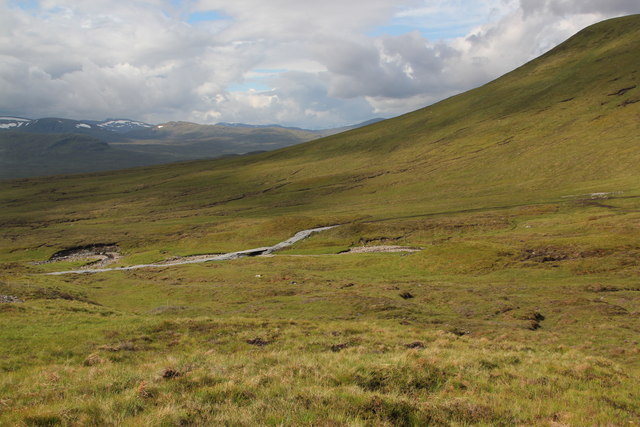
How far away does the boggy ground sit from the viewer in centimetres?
1161

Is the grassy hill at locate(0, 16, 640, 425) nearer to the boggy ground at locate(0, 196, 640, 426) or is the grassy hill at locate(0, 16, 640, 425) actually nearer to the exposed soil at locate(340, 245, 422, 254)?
the boggy ground at locate(0, 196, 640, 426)

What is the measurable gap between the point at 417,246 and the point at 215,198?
14040 centimetres

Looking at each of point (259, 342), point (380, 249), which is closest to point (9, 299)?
point (259, 342)

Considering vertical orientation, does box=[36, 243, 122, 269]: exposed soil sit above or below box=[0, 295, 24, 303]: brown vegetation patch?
below

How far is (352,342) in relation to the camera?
2375cm

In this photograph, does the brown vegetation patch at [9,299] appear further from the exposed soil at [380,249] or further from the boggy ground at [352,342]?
the exposed soil at [380,249]

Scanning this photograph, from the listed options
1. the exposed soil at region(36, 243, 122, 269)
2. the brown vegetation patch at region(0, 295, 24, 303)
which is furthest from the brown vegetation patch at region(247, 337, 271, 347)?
the exposed soil at region(36, 243, 122, 269)

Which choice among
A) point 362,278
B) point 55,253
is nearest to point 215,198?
point 55,253

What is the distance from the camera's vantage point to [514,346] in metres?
23.7

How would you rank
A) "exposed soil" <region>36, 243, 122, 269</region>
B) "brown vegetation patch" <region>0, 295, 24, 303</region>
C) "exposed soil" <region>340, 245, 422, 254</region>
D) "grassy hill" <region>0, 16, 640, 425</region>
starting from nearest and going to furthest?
1. "grassy hill" <region>0, 16, 640, 425</region>
2. "brown vegetation patch" <region>0, 295, 24, 303</region>
3. "exposed soil" <region>340, 245, 422, 254</region>
4. "exposed soil" <region>36, 243, 122, 269</region>

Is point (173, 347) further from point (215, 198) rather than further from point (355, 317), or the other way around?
point (215, 198)

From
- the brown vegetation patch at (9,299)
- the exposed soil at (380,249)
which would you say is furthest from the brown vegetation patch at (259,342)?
the exposed soil at (380,249)

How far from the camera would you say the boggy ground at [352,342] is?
11.6 metres

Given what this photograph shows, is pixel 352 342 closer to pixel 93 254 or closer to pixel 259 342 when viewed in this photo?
pixel 259 342
